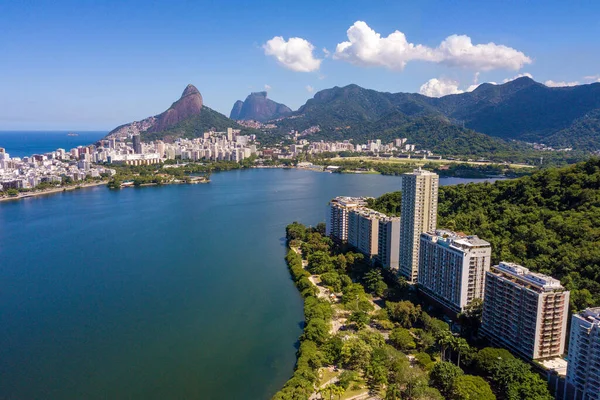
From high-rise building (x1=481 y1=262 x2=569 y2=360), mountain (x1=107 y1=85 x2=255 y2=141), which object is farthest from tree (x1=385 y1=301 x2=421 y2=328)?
mountain (x1=107 y1=85 x2=255 y2=141)

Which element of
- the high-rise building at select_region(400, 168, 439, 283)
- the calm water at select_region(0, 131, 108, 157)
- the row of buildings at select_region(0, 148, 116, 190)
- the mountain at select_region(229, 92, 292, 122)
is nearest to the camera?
the high-rise building at select_region(400, 168, 439, 283)

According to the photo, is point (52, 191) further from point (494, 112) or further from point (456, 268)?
point (494, 112)

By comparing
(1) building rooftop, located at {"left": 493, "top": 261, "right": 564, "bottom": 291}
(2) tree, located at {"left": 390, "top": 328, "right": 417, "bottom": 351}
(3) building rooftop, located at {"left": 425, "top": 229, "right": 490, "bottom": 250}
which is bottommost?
(2) tree, located at {"left": 390, "top": 328, "right": 417, "bottom": 351}

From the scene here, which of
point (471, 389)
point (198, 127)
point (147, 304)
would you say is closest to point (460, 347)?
point (471, 389)

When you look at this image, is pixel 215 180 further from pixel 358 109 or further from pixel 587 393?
pixel 358 109

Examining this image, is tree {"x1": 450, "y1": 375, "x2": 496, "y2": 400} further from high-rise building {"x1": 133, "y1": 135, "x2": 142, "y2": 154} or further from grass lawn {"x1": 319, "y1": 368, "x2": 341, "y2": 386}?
high-rise building {"x1": 133, "y1": 135, "x2": 142, "y2": 154}

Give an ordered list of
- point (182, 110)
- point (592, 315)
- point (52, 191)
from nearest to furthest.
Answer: point (592, 315), point (52, 191), point (182, 110)
